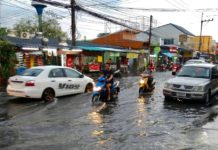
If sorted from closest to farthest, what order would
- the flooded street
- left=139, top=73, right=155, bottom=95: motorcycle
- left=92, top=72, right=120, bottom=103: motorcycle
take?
the flooded street, left=92, top=72, right=120, bottom=103: motorcycle, left=139, top=73, right=155, bottom=95: motorcycle

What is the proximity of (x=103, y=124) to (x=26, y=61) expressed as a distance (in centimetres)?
1632

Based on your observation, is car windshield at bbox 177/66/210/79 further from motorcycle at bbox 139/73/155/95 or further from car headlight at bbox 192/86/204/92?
motorcycle at bbox 139/73/155/95

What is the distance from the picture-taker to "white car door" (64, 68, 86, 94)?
661 inches

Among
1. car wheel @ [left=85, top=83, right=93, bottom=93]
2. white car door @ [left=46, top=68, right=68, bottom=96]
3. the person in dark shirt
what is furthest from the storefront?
the person in dark shirt

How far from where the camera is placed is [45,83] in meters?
Result: 15.2

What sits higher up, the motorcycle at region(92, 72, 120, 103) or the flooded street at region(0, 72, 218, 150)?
the motorcycle at region(92, 72, 120, 103)

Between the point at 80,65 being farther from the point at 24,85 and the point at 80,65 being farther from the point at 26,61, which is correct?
the point at 24,85

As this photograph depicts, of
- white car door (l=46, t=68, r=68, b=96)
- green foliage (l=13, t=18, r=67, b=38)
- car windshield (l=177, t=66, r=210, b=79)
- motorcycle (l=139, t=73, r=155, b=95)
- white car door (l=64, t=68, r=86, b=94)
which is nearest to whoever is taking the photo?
white car door (l=46, t=68, r=68, b=96)

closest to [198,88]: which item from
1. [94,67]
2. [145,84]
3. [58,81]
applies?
[145,84]

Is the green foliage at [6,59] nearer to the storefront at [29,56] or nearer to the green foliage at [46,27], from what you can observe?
the storefront at [29,56]

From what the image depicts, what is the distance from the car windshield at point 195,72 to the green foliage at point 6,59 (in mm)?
10902

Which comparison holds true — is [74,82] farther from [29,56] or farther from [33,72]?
[29,56]

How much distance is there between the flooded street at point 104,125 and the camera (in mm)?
8347

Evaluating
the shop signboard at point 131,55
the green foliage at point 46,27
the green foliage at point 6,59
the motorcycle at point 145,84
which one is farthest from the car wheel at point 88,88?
the green foliage at point 46,27
